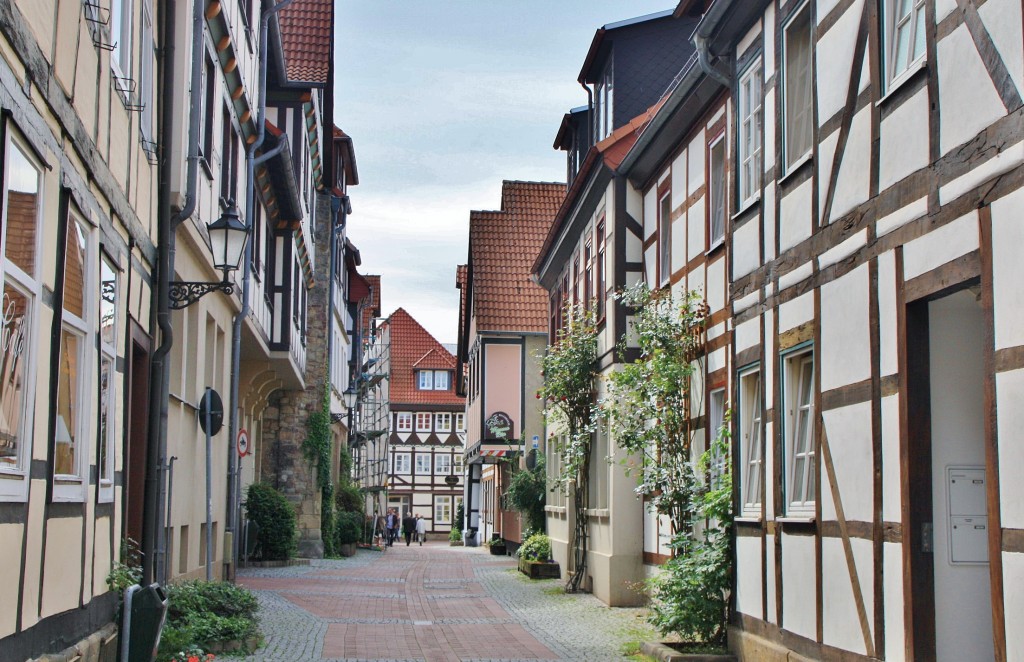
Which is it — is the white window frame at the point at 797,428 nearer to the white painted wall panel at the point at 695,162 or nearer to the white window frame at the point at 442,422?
the white painted wall panel at the point at 695,162

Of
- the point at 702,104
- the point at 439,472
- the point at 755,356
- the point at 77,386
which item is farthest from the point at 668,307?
the point at 439,472

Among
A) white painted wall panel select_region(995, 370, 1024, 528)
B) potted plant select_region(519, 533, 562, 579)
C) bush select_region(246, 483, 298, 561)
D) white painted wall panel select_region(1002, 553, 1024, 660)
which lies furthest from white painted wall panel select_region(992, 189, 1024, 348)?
bush select_region(246, 483, 298, 561)

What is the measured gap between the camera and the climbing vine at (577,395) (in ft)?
62.3

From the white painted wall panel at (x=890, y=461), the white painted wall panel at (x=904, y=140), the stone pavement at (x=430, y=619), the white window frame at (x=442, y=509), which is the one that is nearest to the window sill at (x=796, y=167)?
the white painted wall panel at (x=904, y=140)

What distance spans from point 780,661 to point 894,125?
14.1 ft

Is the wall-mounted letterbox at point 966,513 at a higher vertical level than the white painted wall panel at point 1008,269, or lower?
lower

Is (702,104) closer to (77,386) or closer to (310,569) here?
(77,386)

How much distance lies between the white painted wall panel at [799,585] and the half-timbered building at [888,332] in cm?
2

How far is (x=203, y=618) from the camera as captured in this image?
11.4 m

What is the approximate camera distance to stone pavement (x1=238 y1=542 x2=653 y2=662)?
12.3m

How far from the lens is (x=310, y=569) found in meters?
25.4

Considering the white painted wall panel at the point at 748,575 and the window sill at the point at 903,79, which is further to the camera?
the white painted wall panel at the point at 748,575

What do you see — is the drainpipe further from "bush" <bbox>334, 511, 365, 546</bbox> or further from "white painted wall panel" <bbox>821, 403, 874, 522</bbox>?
"bush" <bbox>334, 511, 365, 546</bbox>

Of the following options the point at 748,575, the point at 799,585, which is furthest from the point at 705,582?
the point at 799,585
